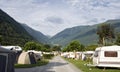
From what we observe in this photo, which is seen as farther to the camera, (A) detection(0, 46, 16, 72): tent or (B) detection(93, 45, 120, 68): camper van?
(B) detection(93, 45, 120, 68): camper van

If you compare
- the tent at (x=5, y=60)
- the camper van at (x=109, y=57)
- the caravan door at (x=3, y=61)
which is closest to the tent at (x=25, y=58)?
the camper van at (x=109, y=57)

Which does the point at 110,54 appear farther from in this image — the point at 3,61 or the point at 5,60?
the point at 3,61

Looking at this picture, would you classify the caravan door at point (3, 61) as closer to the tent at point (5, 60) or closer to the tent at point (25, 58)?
the tent at point (5, 60)

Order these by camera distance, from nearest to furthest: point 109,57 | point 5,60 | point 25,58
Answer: point 5,60, point 109,57, point 25,58

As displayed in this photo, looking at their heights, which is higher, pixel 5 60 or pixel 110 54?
pixel 110 54

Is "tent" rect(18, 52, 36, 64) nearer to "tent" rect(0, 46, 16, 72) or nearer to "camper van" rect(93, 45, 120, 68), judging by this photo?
"camper van" rect(93, 45, 120, 68)

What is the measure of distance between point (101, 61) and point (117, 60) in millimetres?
1837

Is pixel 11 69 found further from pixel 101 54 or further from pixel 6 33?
pixel 6 33

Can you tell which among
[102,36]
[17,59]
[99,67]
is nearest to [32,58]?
[17,59]

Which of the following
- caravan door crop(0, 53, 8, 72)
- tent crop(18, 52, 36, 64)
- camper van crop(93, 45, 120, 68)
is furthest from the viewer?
tent crop(18, 52, 36, 64)

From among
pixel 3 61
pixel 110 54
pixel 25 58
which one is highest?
pixel 110 54

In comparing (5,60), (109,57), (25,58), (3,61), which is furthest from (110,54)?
(3,61)

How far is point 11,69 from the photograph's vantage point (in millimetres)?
24156

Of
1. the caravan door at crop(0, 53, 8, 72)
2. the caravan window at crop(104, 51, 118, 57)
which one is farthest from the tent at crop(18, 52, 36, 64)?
the caravan door at crop(0, 53, 8, 72)
